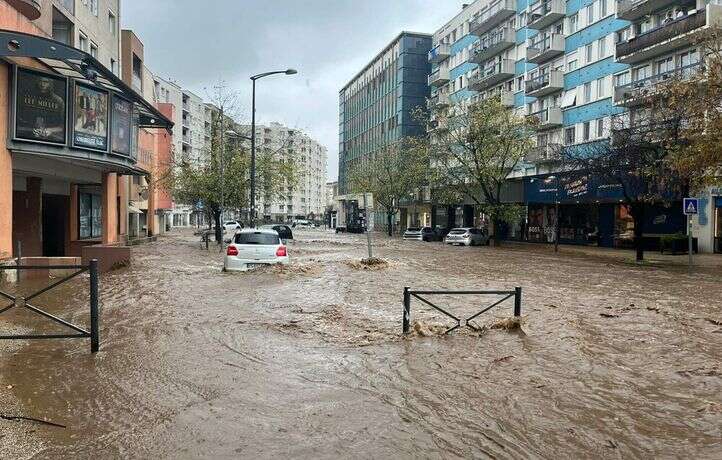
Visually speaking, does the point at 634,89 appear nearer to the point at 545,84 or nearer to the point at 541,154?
the point at 541,154

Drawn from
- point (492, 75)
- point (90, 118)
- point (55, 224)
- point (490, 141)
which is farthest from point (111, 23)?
point (492, 75)

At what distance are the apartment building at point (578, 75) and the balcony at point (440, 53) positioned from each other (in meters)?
9.42

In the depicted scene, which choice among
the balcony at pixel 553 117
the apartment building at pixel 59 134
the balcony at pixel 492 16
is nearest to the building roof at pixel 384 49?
the balcony at pixel 492 16

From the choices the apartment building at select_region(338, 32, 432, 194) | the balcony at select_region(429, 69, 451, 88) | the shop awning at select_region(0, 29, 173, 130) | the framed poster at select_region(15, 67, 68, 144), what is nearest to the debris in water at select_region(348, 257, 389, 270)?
the shop awning at select_region(0, 29, 173, 130)

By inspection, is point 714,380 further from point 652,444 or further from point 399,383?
point 399,383

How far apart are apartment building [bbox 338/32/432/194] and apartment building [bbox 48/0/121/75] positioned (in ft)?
121

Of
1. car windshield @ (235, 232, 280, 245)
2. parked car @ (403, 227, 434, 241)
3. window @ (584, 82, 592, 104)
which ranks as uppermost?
window @ (584, 82, 592, 104)

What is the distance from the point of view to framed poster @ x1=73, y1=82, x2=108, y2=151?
1798 centimetres

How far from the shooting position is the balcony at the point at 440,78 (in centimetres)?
6378

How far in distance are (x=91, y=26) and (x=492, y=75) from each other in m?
32.9

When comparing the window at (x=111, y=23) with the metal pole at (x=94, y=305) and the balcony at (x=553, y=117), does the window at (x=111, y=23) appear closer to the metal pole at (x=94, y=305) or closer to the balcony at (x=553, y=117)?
the balcony at (x=553, y=117)

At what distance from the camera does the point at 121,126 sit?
66.9ft

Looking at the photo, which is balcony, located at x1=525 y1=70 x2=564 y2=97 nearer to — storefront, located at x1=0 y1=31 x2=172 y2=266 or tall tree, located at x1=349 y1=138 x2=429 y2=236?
tall tree, located at x1=349 y1=138 x2=429 y2=236

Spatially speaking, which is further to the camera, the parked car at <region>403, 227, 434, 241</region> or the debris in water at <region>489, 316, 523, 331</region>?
the parked car at <region>403, 227, 434, 241</region>
